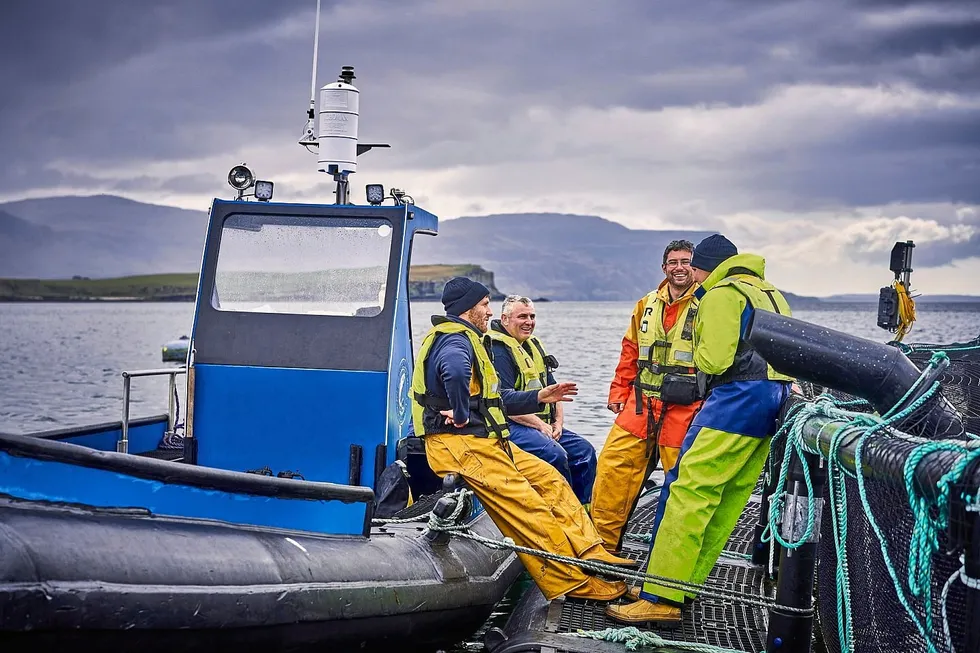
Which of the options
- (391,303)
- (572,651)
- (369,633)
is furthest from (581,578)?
(391,303)

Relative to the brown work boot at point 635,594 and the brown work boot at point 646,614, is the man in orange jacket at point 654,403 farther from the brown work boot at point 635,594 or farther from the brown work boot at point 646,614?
the brown work boot at point 646,614

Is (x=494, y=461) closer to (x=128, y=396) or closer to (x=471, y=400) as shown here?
(x=471, y=400)

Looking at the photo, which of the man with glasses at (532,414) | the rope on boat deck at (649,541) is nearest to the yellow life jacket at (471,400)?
the man with glasses at (532,414)

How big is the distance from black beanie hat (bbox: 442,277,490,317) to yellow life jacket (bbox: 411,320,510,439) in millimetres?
106

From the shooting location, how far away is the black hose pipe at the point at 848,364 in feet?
10.2

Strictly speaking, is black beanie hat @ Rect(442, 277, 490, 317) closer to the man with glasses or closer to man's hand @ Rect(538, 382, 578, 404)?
man's hand @ Rect(538, 382, 578, 404)

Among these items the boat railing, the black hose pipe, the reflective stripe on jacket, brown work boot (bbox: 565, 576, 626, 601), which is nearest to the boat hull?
brown work boot (bbox: 565, 576, 626, 601)

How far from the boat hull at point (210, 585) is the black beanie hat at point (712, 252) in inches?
78.9

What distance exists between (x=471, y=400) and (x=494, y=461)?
34cm

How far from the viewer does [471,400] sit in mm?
5145

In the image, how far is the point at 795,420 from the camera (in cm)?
352

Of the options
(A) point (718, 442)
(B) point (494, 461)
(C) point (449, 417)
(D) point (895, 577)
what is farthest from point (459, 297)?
(D) point (895, 577)

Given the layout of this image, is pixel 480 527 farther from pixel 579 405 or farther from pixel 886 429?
pixel 579 405

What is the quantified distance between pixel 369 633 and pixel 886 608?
237 cm
